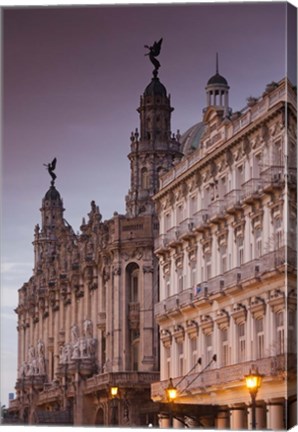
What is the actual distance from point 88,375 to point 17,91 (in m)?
12.6

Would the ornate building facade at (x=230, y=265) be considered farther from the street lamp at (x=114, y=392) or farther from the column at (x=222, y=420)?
the street lamp at (x=114, y=392)

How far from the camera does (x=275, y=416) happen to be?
2931 centimetres

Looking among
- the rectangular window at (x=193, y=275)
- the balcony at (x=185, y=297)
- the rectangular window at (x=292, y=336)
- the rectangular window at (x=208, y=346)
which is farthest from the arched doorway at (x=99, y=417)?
the rectangular window at (x=292, y=336)

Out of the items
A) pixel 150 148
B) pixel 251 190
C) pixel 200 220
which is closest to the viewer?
pixel 251 190

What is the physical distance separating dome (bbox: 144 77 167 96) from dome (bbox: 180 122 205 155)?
Result: 1335 mm

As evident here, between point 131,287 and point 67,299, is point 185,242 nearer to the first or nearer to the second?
point 131,287

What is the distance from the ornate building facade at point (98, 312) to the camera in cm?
3756

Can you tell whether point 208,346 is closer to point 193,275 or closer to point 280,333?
point 193,275

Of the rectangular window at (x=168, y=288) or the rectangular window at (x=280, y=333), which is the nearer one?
the rectangular window at (x=280, y=333)

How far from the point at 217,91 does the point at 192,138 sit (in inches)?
134

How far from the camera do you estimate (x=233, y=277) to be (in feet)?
108

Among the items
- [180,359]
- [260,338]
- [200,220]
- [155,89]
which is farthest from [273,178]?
[180,359]

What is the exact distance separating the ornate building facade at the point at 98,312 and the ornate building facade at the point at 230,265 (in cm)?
118

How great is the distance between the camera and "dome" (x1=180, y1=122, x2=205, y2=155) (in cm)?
3469
